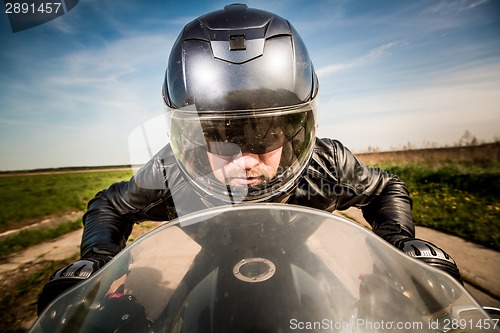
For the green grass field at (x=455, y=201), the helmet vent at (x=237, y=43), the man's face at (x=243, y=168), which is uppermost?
the helmet vent at (x=237, y=43)

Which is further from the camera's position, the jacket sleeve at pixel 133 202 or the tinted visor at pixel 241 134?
the jacket sleeve at pixel 133 202

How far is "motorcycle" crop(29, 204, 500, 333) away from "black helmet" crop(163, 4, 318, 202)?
2.18ft

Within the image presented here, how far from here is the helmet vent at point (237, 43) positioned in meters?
1.44

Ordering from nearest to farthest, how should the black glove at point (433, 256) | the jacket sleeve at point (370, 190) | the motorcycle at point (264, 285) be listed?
the motorcycle at point (264, 285)
the black glove at point (433, 256)
the jacket sleeve at point (370, 190)

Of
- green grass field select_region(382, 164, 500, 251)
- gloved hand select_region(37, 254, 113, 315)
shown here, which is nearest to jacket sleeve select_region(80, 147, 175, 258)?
gloved hand select_region(37, 254, 113, 315)

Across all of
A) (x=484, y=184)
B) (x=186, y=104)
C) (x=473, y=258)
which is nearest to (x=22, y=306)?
(x=186, y=104)

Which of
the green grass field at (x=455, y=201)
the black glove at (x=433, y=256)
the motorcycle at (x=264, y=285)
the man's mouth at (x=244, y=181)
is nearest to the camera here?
the motorcycle at (x=264, y=285)

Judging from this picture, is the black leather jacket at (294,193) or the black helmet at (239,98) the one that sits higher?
the black helmet at (239,98)

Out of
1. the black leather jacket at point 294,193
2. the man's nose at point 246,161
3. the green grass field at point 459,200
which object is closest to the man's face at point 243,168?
the man's nose at point 246,161

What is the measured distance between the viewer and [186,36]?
159 cm

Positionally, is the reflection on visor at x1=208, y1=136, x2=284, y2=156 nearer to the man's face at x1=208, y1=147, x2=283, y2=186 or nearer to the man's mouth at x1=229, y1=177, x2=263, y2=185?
the man's face at x1=208, y1=147, x2=283, y2=186

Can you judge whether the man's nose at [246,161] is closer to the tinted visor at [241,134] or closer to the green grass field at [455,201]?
the tinted visor at [241,134]

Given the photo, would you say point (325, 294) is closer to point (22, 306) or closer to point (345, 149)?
point (345, 149)

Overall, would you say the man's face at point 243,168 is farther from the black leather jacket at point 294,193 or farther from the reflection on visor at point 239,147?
the black leather jacket at point 294,193
